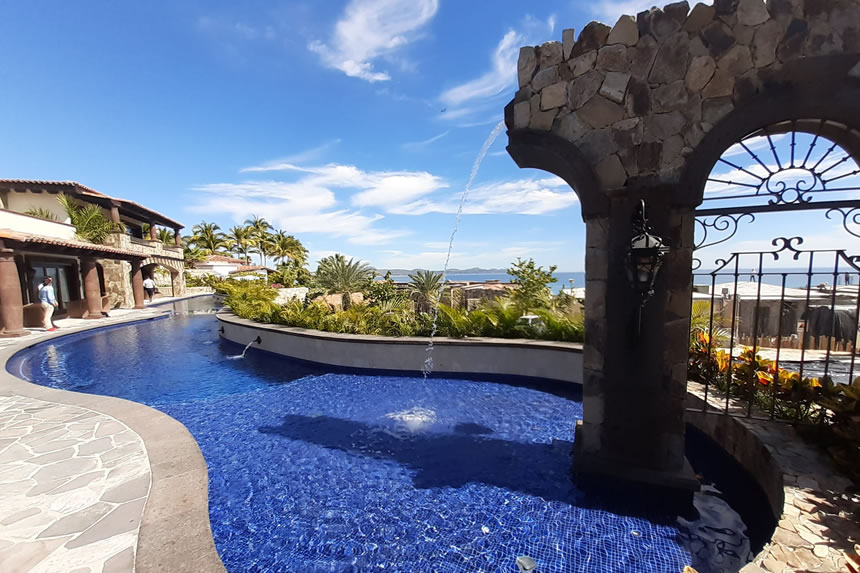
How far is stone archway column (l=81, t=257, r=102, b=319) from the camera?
1672 cm

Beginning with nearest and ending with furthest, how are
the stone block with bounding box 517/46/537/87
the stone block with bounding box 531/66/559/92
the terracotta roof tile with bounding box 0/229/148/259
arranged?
the stone block with bounding box 531/66/559/92, the stone block with bounding box 517/46/537/87, the terracotta roof tile with bounding box 0/229/148/259

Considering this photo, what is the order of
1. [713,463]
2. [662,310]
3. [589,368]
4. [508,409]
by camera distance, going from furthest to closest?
[508,409] < [713,463] < [589,368] < [662,310]

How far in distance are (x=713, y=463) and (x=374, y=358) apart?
21.7 ft

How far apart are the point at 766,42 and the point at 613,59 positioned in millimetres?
1278

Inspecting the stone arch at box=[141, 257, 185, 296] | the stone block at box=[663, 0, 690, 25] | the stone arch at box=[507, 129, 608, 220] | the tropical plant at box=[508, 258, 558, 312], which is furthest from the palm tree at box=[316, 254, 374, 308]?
the stone arch at box=[141, 257, 185, 296]

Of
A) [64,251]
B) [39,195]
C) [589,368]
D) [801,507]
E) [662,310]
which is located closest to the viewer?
[801,507]

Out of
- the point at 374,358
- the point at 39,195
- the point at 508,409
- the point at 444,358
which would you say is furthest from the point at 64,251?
the point at 508,409

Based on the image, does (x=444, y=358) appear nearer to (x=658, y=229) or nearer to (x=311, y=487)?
(x=311, y=487)

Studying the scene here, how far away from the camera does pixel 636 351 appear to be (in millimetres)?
3754

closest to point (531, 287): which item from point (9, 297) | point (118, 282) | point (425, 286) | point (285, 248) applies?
point (425, 286)

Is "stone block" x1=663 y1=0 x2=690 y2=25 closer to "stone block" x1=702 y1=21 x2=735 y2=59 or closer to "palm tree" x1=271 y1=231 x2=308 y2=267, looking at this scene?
"stone block" x1=702 y1=21 x2=735 y2=59

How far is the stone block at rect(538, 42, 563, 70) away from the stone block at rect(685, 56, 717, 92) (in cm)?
128

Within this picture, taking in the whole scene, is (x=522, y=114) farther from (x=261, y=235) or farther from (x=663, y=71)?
(x=261, y=235)

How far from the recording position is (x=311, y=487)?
4.20m
